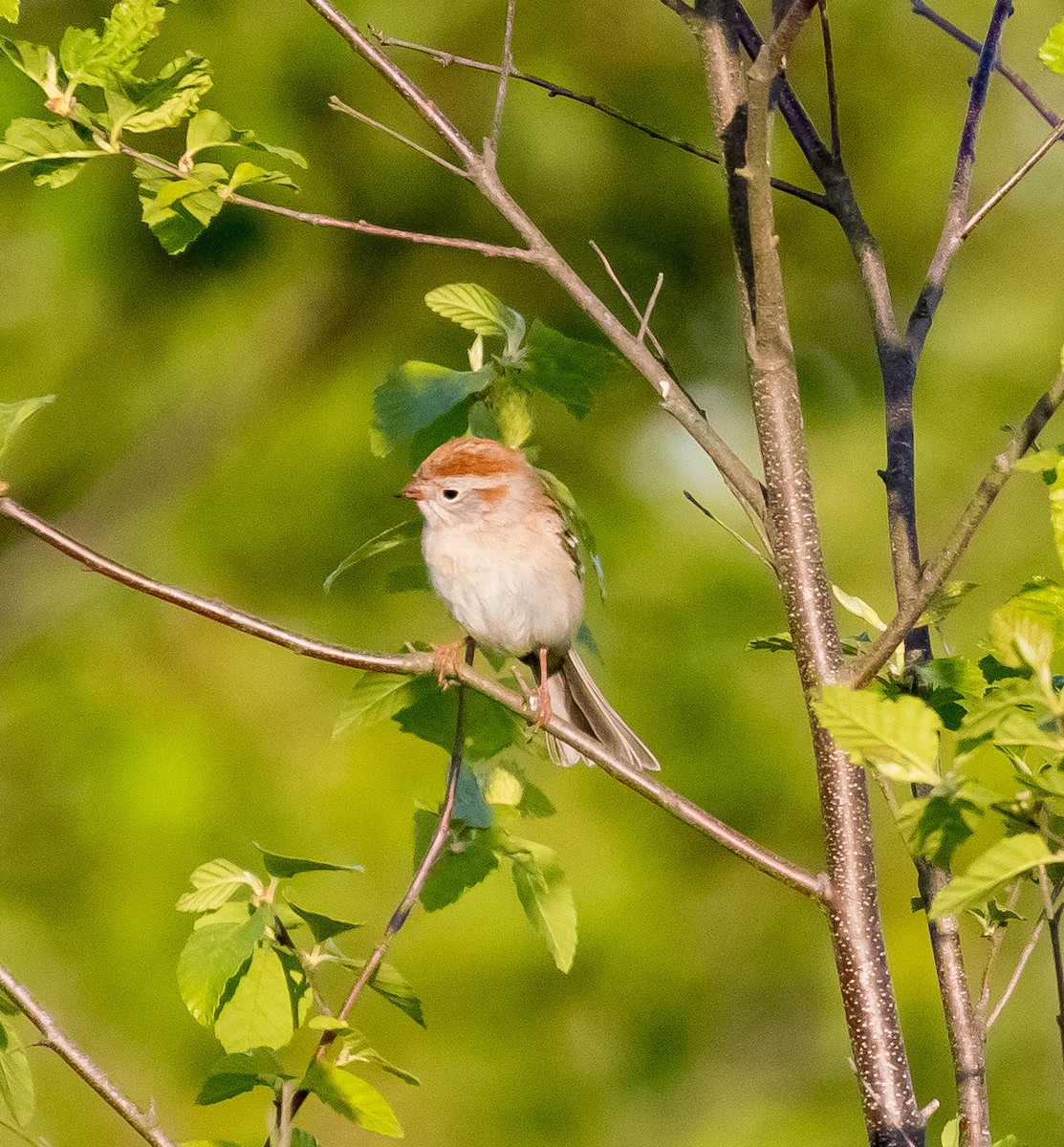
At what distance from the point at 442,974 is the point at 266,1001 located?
2941 mm

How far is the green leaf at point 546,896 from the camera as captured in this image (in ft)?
6.26

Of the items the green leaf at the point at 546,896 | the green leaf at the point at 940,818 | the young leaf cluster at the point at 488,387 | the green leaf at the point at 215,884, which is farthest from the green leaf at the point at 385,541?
the green leaf at the point at 940,818

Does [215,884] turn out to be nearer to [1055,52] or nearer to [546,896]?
[546,896]

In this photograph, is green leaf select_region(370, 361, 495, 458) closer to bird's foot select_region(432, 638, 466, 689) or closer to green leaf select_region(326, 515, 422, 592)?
green leaf select_region(326, 515, 422, 592)

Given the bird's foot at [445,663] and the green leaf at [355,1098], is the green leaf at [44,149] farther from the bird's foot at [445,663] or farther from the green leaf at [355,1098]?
the green leaf at [355,1098]

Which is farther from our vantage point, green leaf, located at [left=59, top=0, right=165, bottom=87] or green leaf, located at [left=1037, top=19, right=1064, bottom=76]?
green leaf, located at [left=59, top=0, right=165, bottom=87]

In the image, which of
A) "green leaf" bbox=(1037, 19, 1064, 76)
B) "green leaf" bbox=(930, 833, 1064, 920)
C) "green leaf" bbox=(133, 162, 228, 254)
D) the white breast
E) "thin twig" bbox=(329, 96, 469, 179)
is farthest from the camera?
the white breast

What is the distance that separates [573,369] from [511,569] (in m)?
1.33

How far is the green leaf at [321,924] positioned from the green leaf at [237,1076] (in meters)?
0.17

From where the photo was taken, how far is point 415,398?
207 centimetres

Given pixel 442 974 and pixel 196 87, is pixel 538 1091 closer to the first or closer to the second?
pixel 442 974

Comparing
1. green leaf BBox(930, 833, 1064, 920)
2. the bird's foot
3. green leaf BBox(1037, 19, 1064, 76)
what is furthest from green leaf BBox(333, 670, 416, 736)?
green leaf BBox(1037, 19, 1064, 76)

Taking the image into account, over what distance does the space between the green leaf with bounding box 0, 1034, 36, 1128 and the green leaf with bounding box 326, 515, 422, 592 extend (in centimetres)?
74

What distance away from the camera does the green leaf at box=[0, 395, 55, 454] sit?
163 centimetres
